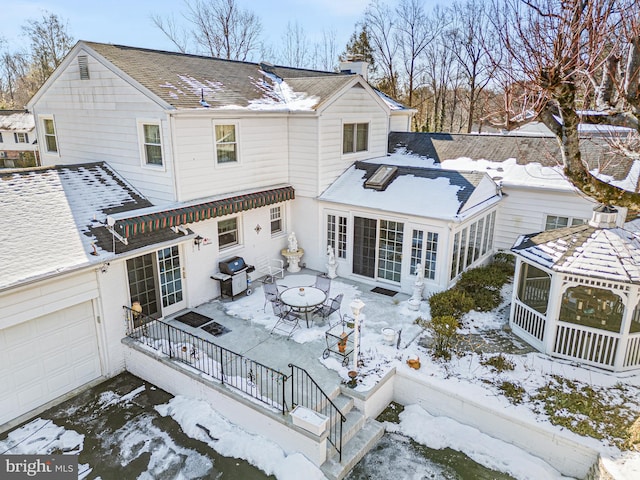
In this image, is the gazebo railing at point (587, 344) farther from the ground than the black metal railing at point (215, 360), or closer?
farther from the ground

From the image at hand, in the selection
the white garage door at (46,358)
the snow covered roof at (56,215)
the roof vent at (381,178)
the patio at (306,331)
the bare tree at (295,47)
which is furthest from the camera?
the bare tree at (295,47)

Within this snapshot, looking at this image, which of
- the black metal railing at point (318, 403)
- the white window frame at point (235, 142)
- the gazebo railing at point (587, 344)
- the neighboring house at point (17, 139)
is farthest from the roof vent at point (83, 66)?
the neighboring house at point (17, 139)

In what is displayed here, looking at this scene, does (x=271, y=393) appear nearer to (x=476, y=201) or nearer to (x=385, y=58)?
(x=476, y=201)

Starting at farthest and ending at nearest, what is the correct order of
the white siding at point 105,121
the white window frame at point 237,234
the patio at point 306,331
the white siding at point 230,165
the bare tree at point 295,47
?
the bare tree at point 295,47
the white window frame at point 237,234
the white siding at point 105,121
the white siding at point 230,165
the patio at point 306,331

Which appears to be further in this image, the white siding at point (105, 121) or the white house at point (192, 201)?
the white siding at point (105, 121)

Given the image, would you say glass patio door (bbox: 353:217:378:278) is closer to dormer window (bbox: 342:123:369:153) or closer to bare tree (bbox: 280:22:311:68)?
dormer window (bbox: 342:123:369:153)

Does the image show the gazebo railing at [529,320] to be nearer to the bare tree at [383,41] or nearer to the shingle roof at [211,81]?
the shingle roof at [211,81]

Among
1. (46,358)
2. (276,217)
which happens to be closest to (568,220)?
(276,217)
